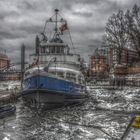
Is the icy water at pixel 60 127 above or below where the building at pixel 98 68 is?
below

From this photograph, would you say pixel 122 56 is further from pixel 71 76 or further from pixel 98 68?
pixel 71 76

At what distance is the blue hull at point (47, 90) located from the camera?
2620cm

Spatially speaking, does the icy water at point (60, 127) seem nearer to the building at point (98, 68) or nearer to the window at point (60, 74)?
the window at point (60, 74)

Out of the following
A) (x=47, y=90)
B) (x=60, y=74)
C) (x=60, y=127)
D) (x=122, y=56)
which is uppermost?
(x=122, y=56)

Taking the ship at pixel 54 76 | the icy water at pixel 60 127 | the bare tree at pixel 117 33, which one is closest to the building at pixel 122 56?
the bare tree at pixel 117 33

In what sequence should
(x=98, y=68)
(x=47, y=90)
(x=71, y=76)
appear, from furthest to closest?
(x=98, y=68) → (x=71, y=76) → (x=47, y=90)

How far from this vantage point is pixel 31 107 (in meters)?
27.8

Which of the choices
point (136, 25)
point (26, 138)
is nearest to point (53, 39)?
point (26, 138)

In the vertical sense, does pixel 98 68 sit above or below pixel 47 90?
above

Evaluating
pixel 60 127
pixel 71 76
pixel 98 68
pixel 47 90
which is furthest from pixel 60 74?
pixel 98 68

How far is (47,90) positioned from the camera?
26172 millimetres

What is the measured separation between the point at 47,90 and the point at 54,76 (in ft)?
5.06

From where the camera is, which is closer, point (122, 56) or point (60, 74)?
point (60, 74)

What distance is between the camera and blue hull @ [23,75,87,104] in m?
26.2
